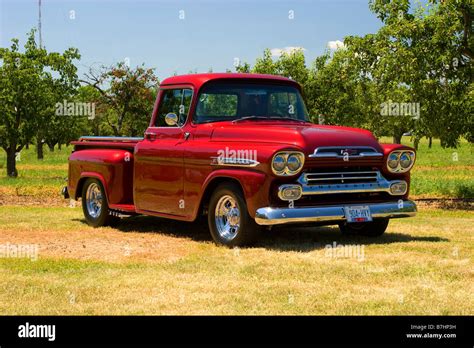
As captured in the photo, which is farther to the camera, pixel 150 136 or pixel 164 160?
pixel 150 136

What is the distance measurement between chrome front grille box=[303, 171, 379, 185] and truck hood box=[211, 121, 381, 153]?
13.3 inches

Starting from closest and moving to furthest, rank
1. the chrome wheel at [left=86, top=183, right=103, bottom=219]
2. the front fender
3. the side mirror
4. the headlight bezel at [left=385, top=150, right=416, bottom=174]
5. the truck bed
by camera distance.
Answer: the front fender < the headlight bezel at [left=385, top=150, right=416, bottom=174] < the side mirror < the truck bed < the chrome wheel at [left=86, top=183, right=103, bottom=219]

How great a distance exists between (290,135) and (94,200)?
4601mm

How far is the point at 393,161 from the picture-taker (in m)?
9.56

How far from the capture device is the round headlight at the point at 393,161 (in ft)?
31.3

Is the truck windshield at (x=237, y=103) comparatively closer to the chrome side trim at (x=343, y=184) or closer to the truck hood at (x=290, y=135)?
the truck hood at (x=290, y=135)

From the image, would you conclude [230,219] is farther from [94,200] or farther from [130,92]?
[130,92]

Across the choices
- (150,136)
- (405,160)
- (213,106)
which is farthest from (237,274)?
(150,136)

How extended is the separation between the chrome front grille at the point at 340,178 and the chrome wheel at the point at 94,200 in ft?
14.3

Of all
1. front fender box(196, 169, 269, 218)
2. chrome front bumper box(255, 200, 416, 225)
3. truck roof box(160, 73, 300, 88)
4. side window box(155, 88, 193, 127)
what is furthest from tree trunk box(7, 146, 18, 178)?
chrome front bumper box(255, 200, 416, 225)

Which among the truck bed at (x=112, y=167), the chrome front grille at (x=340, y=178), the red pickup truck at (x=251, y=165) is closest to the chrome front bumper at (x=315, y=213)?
the red pickup truck at (x=251, y=165)

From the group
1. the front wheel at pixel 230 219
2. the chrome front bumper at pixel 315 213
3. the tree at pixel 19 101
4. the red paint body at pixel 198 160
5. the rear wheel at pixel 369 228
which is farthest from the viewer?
the tree at pixel 19 101

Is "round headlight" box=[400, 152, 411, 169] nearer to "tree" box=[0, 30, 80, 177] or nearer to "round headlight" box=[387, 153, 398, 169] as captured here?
"round headlight" box=[387, 153, 398, 169]

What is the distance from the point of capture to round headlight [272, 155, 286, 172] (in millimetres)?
→ 8531
